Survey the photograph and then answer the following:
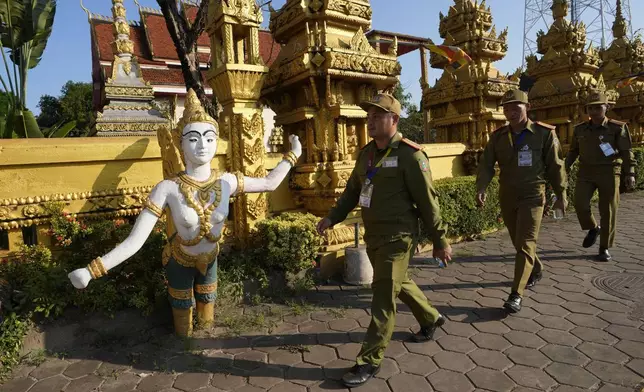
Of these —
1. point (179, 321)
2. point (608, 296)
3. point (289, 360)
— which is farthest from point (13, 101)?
point (608, 296)

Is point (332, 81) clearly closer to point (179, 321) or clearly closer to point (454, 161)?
point (179, 321)

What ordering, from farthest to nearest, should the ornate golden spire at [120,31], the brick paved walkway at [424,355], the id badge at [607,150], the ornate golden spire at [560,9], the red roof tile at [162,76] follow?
the red roof tile at [162,76], the ornate golden spire at [560,9], the ornate golden spire at [120,31], the id badge at [607,150], the brick paved walkway at [424,355]

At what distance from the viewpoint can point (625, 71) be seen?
17.3 metres

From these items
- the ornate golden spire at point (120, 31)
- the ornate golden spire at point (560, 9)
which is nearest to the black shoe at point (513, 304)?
the ornate golden spire at point (120, 31)

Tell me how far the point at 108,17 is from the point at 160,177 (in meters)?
20.6

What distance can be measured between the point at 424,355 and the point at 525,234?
1697 millimetres

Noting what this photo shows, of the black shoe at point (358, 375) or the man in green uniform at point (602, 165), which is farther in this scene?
the man in green uniform at point (602, 165)

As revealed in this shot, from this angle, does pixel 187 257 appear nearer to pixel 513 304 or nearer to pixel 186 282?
pixel 186 282

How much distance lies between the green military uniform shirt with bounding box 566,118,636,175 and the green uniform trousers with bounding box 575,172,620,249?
0.37 ft

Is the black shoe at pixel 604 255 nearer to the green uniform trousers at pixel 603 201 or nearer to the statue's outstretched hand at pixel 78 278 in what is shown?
the green uniform trousers at pixel 603 201

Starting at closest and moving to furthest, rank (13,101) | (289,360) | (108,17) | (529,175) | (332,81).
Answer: (289,360) < (529,175) < (332,81) < (13,101) < (108,17)

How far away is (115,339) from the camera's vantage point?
3.65m

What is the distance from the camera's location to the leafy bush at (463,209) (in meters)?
6.55

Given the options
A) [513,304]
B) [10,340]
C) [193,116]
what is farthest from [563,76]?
[10,340]
